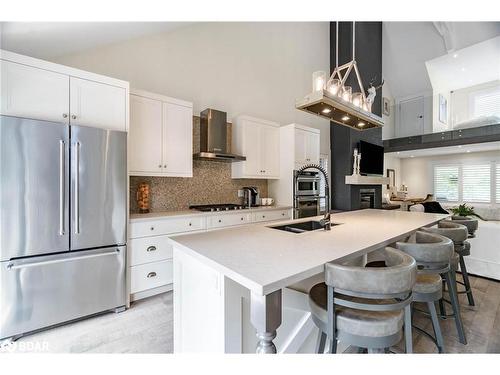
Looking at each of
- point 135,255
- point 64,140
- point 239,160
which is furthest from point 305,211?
point 64,140

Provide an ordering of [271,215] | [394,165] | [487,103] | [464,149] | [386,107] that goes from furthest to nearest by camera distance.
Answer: [394,165]
[386,107]
[464,149]
[487,103]
[271,215]

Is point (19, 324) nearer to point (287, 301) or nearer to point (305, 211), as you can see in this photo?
point (287, 301)

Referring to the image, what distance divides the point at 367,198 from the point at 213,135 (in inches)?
158

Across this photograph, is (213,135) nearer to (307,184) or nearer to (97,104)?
(97,104)

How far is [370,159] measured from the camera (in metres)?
5.52

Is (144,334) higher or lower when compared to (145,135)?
lower

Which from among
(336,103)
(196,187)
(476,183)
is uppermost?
(336,103)

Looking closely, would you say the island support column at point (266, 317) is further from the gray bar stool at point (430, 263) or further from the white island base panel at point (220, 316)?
the gray bar stool at point (430, 263)

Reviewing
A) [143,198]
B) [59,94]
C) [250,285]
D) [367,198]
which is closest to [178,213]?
[143,198]

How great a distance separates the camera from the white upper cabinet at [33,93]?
1.94m

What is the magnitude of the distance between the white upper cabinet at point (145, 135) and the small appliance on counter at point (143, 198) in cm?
29

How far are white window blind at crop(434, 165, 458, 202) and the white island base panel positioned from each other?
10.2 meters

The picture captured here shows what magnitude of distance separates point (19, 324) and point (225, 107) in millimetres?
3551

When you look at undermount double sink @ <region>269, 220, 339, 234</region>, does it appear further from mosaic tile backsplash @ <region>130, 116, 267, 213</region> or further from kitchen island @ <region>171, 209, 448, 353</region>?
mosaic tile backsplash @ <region>130, 116, 267, 213</region>
